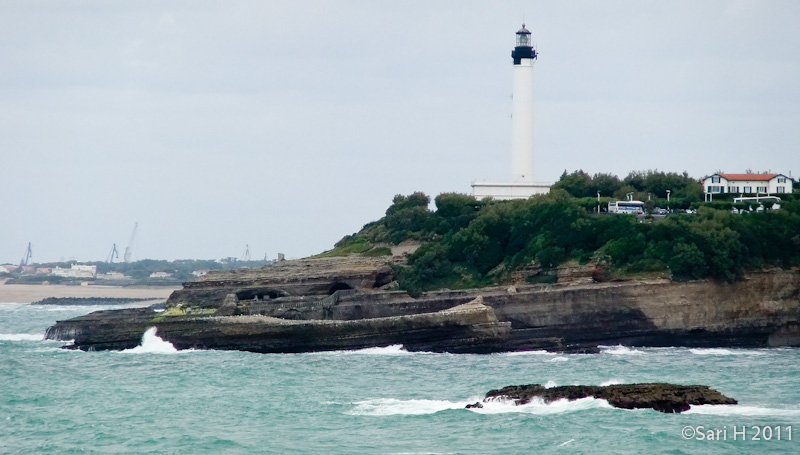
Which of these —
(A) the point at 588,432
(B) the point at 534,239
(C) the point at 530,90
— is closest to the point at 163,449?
(A) the point at 588,432

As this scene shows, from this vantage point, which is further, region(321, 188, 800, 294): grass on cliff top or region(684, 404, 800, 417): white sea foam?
region(321, 188, 800, 294): grass on cliff top

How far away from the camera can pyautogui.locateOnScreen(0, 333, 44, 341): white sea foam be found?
59.3 meters

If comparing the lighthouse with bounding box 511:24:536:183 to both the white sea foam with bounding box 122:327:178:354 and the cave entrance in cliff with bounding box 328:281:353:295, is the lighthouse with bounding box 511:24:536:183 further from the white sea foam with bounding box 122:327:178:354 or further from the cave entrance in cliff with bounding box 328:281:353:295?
the white sea foam with bounding box 122:327:178:354

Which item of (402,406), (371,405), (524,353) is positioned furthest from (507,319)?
(402,406)

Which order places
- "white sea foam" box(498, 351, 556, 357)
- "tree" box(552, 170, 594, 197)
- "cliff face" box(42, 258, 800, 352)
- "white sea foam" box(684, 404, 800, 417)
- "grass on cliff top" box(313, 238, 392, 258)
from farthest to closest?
1. "tree" box(552, 170, 594, 197)
2. "grass on cliff top" box(313, 238, 392, 258)
3. "cliff face" box(42, 258, 800, 352)
4. "white sea foam" box(498, 351, 556, 357)
5. "white sea foam" box(684, 404, 800, 417)

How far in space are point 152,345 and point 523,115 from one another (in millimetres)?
26222

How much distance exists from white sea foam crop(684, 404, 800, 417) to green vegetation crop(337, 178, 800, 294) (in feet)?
63.0

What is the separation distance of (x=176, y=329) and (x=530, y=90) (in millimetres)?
26203

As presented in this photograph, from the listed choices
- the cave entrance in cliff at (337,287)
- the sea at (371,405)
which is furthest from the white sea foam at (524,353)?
the cave entrance in cliff at (337,287)

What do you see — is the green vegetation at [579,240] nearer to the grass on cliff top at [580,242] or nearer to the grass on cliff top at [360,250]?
the grass on cliff top at [580,242]

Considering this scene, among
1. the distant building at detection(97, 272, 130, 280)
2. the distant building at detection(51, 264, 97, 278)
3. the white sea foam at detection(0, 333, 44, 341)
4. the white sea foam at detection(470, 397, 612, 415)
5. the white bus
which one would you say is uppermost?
the white bus

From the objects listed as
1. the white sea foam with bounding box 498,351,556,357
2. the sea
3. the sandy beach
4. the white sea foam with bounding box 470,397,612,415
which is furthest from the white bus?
the sandy beach

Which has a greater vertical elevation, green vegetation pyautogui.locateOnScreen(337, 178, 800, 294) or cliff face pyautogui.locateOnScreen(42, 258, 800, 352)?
green vegetation pyautogui.locateOnScreen(337, 178, 800, 294)

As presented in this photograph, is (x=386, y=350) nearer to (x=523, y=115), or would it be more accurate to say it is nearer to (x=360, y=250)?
(x=360, y=250)
